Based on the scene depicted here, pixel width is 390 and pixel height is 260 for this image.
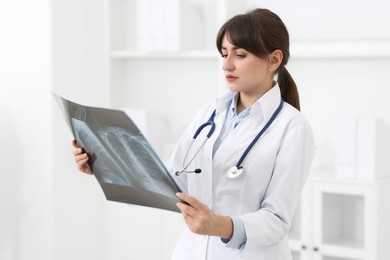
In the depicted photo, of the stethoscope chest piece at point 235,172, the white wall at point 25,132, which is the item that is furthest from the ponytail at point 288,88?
the white wall at point 25,132

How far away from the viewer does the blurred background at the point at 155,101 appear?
3.09m

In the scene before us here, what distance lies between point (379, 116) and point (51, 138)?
5.35 ft

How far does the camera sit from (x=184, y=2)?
142 inches

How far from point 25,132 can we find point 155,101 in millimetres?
758

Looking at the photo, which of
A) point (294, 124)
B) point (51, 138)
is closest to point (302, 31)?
point (51, 138)

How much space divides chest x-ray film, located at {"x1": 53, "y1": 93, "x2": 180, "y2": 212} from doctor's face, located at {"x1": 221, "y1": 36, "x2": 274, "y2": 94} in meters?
0.31

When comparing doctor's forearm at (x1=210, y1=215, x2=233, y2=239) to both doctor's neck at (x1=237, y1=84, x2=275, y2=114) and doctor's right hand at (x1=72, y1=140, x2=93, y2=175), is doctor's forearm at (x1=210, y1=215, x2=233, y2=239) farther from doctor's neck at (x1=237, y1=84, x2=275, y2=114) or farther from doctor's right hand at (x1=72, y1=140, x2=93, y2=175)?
doctor's right hand at (x1=72, y1=140, x2=93, y2=175)

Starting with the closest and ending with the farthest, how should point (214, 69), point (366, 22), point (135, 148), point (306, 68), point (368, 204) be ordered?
point (135, 148) → point (368, 204) → point (366, 22) → point (306, 68) → point (214, 69)

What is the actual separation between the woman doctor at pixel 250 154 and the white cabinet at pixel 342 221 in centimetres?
127

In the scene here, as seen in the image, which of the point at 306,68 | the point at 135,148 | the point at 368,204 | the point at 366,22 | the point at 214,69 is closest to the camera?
the point at 135,148

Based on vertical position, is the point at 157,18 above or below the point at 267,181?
above

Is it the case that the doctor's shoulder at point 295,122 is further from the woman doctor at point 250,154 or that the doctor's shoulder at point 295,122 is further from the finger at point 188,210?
the finger at point 188,210

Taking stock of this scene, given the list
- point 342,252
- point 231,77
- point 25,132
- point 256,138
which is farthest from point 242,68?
point 25,132

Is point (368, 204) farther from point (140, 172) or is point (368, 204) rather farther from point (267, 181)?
point (140, 172)
